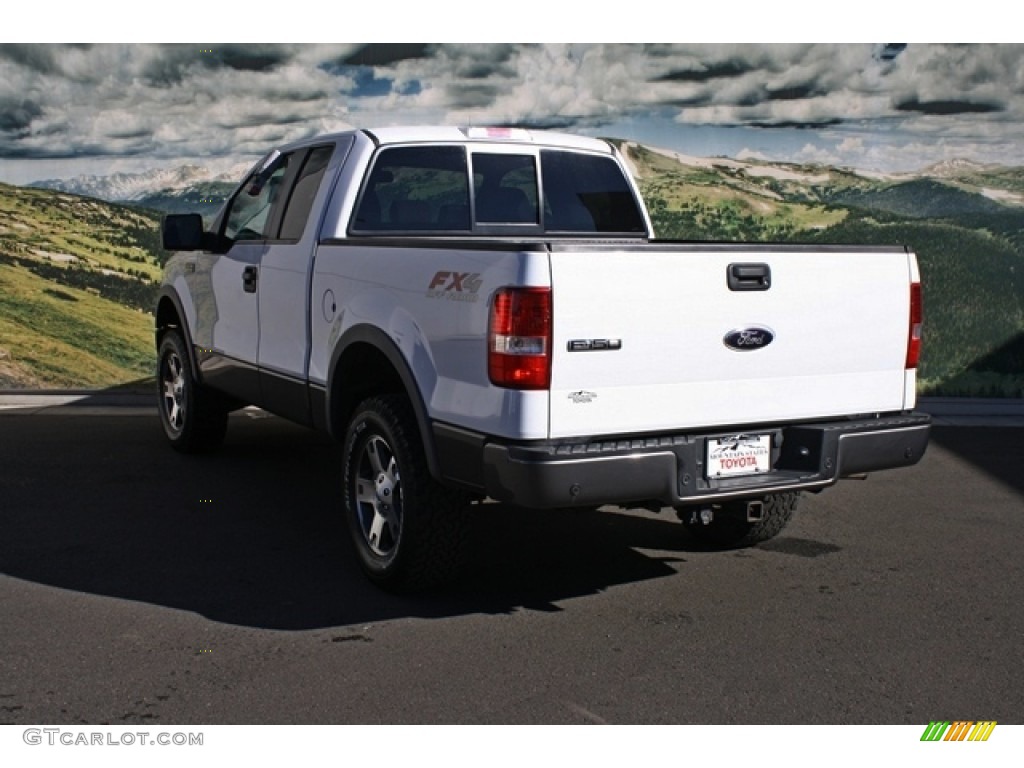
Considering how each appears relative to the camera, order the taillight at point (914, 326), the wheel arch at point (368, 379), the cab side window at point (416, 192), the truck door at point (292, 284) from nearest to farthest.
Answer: the wheel arch at point (368, 379), the taillight at point (914, 326), the truck door at point (292, 284), the cab side window at point (416, 192)

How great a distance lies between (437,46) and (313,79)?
1248mm

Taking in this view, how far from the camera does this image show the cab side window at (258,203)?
694 cm

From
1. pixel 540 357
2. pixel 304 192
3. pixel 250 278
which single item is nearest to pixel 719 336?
pixel 540 357

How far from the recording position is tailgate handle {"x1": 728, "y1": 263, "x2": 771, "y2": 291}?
15.7ft

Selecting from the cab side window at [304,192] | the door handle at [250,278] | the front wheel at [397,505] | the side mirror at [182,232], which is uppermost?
the cab side window at [304,192]

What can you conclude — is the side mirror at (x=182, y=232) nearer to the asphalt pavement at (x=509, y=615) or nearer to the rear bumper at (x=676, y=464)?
the asphalt pavement at (x=509, y=615)

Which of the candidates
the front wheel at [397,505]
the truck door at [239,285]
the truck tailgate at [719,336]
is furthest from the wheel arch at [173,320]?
the truck tailgate at [719,336]

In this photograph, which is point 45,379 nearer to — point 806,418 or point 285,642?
point 285,642

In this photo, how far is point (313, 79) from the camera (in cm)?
1203

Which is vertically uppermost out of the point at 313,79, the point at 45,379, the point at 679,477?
the point at 313,79

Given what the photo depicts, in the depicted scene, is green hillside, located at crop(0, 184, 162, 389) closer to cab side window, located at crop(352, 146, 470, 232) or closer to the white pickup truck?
the white pickup truck

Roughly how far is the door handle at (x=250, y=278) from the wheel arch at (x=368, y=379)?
1.30m

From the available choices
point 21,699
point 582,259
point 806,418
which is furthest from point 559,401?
point 21,699

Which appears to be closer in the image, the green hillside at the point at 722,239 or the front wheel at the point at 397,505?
the front wheel at the point at 397,505
